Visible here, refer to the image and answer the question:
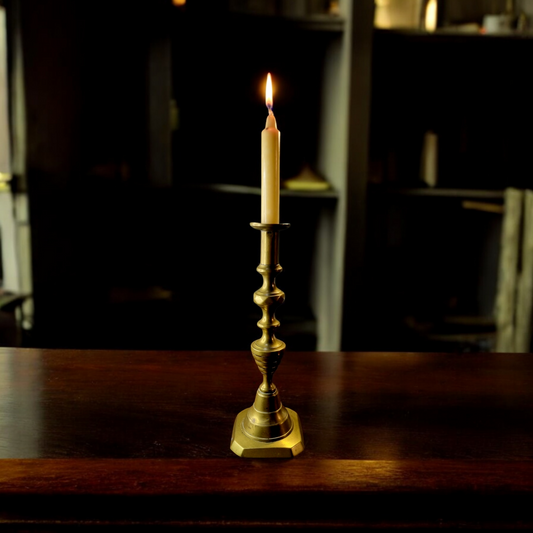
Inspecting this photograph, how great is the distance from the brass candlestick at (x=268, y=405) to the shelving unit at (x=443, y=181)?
1.67 m

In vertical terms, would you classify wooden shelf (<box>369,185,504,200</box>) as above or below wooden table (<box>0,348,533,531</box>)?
above

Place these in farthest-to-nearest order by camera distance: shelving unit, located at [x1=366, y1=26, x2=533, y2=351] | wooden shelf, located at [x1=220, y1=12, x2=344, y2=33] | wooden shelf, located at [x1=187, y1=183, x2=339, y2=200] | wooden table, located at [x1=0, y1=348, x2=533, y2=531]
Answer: shelving unit, located at [x1=366, y1=26, x2=533, y2=351] < wooden shelf, located at [x1=187, y1=183, x2=339, y2=200] < wooden shelf, located at [x1=220, y1=12, x2=344, y2=33] < wooden table, located at [x1=0, y1=348, x2=533, y2=531]

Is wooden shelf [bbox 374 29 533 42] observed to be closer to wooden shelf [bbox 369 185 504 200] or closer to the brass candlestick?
wooden shelf [bbox 369 185 504 200]

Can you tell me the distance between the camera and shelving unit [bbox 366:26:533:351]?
243 centimetres

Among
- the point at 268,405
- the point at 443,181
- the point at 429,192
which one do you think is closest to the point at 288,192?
the point at 429,192

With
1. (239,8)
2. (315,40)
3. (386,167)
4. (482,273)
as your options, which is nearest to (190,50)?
(239,8)

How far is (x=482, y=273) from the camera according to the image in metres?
2.74

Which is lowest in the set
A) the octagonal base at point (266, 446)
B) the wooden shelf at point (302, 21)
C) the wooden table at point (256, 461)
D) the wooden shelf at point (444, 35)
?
the wooden table at point (256, 461)

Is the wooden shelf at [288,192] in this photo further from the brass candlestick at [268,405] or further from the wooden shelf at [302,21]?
the brass candlestick at [268,405]

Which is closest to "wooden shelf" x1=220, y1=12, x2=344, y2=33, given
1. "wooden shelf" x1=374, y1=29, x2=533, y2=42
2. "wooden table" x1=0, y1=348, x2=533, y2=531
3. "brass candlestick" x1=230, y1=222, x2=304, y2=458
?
"wooden shelf" x1=374, y1=29, x2=533, y2=42

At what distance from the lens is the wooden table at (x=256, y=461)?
Result: 593 mm

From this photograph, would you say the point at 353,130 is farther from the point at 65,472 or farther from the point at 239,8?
the point at 65,472

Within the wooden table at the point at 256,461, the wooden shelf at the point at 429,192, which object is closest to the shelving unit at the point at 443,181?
the wooden shelf at the point at 429,192

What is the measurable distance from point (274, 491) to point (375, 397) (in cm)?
33
